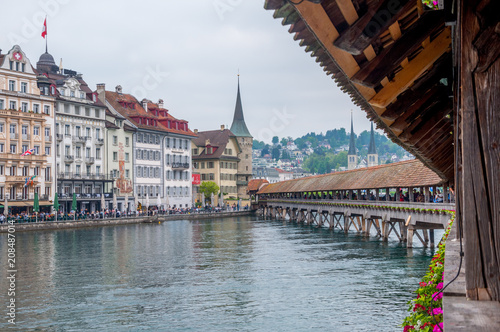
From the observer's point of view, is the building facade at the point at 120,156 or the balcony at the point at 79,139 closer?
the balcony at the point at 79,139

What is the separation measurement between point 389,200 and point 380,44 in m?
37.7

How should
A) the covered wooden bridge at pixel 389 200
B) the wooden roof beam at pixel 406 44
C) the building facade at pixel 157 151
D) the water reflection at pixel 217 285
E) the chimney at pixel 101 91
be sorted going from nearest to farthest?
1. the wooden roof beam at pixel 406 44
2. the water reflection at pixel 217 285
3. the covered wooden bridge at pixel 389 200
4. the chimney at pixel 101 91
5. the building facade at pixel 157 151

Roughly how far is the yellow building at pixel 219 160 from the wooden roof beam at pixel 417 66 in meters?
93.8

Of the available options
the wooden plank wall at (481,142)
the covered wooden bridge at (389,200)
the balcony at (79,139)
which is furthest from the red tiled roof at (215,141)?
the wooden plank wall at (481,142)

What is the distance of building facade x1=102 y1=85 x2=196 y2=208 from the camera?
265 feet

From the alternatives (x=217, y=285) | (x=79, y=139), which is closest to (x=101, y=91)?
(x=79, y=139)

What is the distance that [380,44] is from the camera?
A: 15.2 feet

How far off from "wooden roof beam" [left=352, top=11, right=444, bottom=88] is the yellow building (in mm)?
94862

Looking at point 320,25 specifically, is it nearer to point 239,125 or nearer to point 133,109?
point 133,109

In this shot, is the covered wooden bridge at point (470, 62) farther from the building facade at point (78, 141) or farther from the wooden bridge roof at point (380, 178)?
the building facade at point (78, 141)

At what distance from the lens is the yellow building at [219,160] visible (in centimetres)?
10219

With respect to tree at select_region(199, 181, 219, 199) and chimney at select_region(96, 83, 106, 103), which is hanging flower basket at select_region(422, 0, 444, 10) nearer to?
chimney at select_region(96, 83, 106, 103)

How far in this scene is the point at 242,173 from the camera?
357ft

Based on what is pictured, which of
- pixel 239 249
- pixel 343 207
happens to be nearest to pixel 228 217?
pixel 343 207
